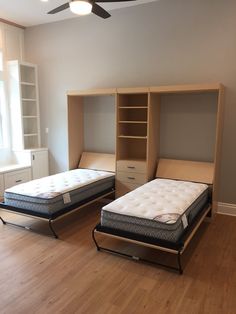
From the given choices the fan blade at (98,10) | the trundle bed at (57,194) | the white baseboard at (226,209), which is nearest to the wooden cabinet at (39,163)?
the trundle bed at (57,194)

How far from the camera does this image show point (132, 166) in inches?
165

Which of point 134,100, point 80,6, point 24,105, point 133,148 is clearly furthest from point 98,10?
point 24,105

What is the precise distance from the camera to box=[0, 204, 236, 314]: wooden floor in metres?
2.12

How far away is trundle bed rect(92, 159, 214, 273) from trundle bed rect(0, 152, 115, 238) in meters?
0.62

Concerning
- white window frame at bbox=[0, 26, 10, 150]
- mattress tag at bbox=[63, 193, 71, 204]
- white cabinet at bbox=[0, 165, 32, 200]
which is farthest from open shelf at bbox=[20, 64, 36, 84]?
mattress tag at bbox=[63, 193, 71, 204]

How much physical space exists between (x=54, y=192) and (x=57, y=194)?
7 cm

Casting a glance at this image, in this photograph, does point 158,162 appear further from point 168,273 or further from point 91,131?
point 168,273

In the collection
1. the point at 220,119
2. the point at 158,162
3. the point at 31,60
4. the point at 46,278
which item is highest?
the point at 31,60

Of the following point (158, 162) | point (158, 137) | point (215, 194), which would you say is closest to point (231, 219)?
point (215, 194)

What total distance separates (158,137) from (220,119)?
3.37 ft

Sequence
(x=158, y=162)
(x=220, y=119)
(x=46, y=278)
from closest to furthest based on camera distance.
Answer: (x=46, y=278) < (x=220, y=119) < (x=158, y=162)

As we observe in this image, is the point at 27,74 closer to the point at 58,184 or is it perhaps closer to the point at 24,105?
the point at 24,105

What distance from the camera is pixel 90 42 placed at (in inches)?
186

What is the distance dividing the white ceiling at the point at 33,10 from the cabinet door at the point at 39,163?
2.42 metres
